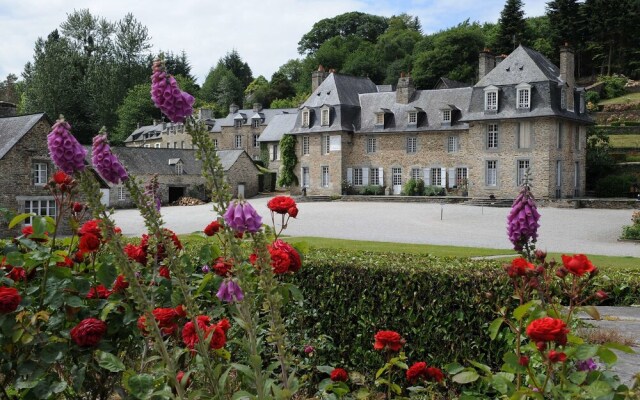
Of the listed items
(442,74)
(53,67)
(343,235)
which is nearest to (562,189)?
(343,235)

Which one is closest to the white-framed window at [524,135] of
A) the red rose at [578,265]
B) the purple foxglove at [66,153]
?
the red rose at [578,265]

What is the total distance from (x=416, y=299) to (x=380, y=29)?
97560 mm

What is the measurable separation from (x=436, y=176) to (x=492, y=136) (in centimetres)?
498

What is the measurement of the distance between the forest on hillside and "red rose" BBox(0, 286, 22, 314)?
184 feet

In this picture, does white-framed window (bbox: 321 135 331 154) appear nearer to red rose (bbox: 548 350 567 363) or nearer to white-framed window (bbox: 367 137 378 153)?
white-framed window (bbox: 367 137 378 153)

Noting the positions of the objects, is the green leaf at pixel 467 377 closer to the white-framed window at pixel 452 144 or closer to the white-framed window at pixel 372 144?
the white-framed window at pixel 452 144

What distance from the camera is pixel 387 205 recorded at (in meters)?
36.0

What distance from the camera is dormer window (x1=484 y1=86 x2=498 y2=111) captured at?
36938 millimetres

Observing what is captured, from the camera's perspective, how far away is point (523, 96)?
36219mm

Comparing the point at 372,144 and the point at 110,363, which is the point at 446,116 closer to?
the point at 372,144

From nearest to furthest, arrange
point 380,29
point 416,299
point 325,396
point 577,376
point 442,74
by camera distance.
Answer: point 577,376
point 325,396
point 416,299
point 442,74
point 380,29

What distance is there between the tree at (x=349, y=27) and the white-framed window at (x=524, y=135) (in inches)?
2547

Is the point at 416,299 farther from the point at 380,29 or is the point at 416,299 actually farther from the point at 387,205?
the point at 380,29

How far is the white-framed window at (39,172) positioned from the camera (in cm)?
2423
